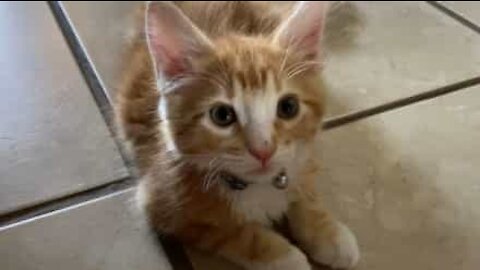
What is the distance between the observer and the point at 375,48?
1.45m

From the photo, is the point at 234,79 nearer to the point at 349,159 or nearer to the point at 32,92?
the point at 349,159

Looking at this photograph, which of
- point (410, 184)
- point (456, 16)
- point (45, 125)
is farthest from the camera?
point (456, 16)

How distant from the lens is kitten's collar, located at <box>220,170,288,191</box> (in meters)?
0.91

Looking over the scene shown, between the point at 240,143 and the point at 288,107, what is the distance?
83 millimetres

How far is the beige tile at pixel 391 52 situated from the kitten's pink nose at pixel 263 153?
1.42ft

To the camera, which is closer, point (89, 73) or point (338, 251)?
point (338, 251)

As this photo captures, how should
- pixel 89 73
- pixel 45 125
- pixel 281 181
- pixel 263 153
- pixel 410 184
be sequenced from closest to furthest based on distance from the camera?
pixel 263 153 → pixel 281 181 → pixel 410 184 → pixel 45 125 → pixel 89 73

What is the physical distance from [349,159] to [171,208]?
332 mm

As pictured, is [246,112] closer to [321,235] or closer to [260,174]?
[260,174]

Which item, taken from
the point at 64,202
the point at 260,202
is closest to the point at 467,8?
the point at 260,202

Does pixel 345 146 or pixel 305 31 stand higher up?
pixel 305 31

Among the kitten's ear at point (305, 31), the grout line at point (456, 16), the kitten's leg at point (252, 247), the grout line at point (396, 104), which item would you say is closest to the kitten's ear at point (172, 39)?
the kitten's ear at point (305, 31)

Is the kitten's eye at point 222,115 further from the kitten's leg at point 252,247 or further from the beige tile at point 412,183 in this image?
the beige tile at point 412,183

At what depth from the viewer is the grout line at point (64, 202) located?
1.05 m
